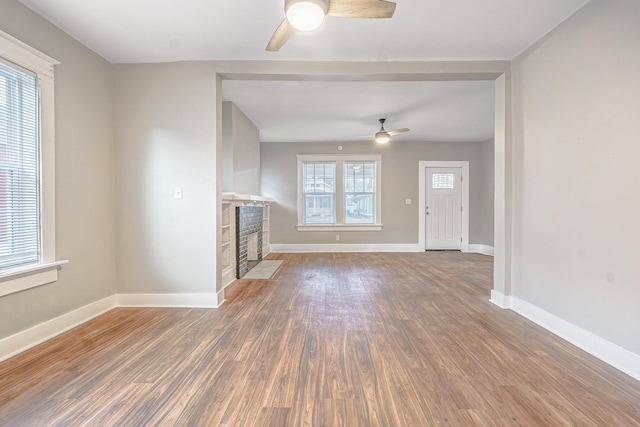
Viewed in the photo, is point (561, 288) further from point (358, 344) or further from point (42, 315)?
point (42, 315)

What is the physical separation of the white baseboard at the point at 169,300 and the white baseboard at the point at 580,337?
9.80 feet

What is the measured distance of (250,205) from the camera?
505 centimetres

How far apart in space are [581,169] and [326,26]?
223 cm

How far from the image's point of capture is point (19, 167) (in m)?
2.19

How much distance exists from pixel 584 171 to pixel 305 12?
88.0 inches

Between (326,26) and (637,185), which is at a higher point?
(326,26)

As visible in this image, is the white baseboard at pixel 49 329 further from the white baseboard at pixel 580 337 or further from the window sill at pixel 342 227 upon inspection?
the window sill at pixel 342 227

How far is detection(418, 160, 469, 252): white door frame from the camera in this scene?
700 cm

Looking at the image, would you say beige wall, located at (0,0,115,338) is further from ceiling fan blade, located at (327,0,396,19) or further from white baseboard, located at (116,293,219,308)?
ceiling fan blade, located at (327,0,396,19)

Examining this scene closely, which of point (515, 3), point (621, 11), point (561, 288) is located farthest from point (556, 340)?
point (515, 3)

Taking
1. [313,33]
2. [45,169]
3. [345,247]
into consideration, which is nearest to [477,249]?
[345,247]

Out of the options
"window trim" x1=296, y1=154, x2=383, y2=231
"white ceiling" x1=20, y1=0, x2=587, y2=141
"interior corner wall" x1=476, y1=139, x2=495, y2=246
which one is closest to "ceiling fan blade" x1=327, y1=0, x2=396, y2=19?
"white ceiling" x1=20, y1=0, x2=587, y2=141

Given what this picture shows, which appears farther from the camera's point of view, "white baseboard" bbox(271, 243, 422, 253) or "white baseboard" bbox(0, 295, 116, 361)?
"white baseboard" bbox(271, 243, 422, 253)

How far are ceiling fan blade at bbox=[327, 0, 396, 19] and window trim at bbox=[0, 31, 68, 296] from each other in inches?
86.3
